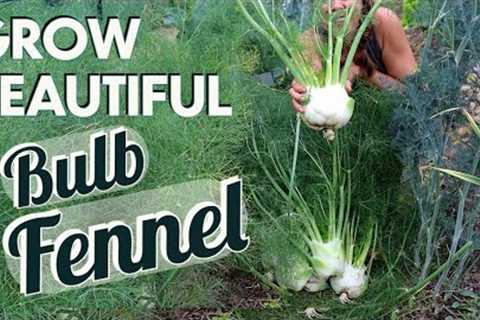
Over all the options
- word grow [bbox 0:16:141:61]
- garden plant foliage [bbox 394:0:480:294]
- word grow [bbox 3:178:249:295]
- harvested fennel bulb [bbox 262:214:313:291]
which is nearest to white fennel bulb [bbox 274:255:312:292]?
harvested fennel bulb [bbox 262:214:313:291]

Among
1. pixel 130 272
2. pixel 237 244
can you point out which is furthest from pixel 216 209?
pixel 130 272

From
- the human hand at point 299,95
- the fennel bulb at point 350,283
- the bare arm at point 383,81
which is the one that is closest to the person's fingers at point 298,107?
the human hand at point 299,95

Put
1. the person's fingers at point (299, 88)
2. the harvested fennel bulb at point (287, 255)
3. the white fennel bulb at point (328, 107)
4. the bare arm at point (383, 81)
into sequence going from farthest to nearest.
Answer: the bare arm at point (383, 81) < the harvested fennel bulb at point (287, 255) < the person's fingers at point (299, 88) < the white fennel bulb at point (328, 107)

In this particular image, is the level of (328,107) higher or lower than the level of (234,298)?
higher

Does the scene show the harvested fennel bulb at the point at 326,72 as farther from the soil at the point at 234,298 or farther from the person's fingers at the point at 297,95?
the soil at the point at 234,298

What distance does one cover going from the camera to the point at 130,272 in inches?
92.1

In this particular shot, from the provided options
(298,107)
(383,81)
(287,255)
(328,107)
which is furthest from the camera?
(383,81)

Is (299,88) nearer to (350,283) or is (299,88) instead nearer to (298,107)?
(298,107)

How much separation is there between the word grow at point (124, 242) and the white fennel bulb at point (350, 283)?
297 millimetres

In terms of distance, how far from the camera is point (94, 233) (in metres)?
2.35

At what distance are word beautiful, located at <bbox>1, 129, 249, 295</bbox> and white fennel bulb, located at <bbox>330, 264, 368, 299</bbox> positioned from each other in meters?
0.36

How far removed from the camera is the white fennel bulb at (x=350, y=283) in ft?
8.16

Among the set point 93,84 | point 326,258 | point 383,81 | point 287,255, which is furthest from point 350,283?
point 93,84

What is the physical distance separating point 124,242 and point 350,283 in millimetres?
665
